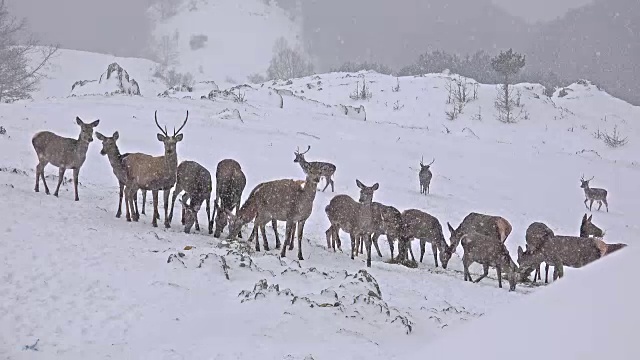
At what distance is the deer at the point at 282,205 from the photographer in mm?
10867

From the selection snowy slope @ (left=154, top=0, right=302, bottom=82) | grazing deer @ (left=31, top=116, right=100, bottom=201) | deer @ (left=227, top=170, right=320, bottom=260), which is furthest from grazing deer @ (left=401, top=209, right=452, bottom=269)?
snowy slope @ (left=154, top=0, right=302, bottom=82)

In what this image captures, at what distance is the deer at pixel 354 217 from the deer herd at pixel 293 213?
0.02m

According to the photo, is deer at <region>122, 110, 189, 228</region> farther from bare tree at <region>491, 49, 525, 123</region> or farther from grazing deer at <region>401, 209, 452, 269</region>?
bare tree at <region>491, 49, 525, 123</region>

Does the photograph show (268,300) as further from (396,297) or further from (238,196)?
(238,196)

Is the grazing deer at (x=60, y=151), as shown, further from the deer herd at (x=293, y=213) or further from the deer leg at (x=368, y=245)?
the deer leg at (x=368, y=245)

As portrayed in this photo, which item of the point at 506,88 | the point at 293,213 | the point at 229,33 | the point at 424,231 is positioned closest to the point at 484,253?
the point at 424,231

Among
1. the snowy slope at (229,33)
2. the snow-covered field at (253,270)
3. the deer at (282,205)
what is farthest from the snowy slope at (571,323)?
the snowy slope at (229,33)

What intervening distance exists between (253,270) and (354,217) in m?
5.05

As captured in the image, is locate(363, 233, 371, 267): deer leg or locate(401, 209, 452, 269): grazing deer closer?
locate(363, 233, 371, 267): deer leg

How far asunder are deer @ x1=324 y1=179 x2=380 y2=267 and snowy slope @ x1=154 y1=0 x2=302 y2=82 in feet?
324

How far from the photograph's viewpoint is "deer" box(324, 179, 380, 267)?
11859 millimetres

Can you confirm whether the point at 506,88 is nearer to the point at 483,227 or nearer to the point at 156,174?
the point at 483,227

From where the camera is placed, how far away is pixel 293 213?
1091 cm

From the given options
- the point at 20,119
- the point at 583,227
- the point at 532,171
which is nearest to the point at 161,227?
the point at 583,227
